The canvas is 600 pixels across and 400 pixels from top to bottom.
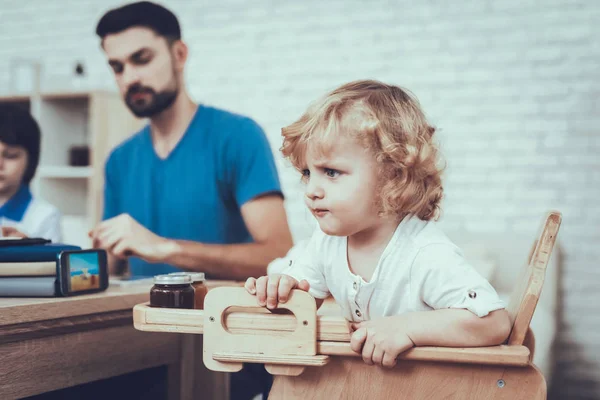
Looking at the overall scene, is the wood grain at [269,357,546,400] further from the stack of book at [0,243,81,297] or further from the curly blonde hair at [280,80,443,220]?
the stack of book at [0,243,81,297]

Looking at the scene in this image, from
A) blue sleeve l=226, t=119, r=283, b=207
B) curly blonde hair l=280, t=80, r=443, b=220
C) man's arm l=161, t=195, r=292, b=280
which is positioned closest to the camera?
curly blonde hair l=280, t=80, r=443, b=220

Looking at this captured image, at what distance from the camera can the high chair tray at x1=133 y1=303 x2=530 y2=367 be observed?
0.97 m

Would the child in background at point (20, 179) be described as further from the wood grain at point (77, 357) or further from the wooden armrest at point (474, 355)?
the wooden armrest at point (474, 355)

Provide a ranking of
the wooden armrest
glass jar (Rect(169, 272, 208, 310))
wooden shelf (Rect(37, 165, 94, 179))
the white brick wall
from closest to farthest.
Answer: the wooden armrest, glass jar (Rect(169, 272, 208, 310)), the white brick wall, wooden shelf (Rect(37, 165, 94, 179))

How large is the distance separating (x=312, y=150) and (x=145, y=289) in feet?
1.87

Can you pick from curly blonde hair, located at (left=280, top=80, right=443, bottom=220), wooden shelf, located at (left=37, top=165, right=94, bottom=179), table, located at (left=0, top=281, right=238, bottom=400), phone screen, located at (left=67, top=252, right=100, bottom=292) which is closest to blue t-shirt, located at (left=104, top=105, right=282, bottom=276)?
table, located at (left=0, top=281, right=238, bottom=400)

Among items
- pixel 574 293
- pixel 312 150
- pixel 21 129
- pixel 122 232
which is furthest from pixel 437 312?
pixel 574 293

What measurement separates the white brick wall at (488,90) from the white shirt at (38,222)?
6.49 ft

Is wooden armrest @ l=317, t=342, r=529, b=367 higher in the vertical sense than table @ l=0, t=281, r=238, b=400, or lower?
higher

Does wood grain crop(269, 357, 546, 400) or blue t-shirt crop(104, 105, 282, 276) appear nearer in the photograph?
wood grain crop(269, 357, 546, 400)

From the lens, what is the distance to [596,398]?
348cm

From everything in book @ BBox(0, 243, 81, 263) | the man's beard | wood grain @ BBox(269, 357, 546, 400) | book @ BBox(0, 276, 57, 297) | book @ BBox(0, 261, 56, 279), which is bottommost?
wood grain @ BBox(269, 357, 546, 400)

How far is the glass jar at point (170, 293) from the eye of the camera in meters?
1.15

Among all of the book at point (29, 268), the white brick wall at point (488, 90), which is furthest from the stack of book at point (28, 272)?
the white brick wall at point (488, 90)
